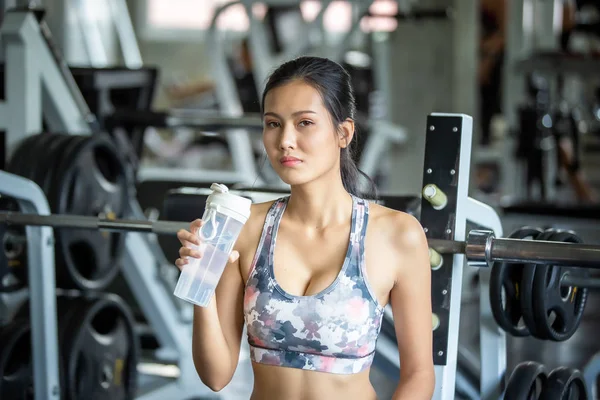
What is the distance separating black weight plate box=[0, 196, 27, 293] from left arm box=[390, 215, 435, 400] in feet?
3.77

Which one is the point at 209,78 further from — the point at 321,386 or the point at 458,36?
the point at 321,386

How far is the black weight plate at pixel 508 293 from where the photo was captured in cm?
176

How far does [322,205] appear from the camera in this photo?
150 cm

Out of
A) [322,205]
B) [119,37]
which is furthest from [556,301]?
[119,37]

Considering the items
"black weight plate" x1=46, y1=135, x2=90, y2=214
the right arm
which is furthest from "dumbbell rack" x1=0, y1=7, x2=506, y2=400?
the right arm

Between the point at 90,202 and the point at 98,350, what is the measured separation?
1.31ft

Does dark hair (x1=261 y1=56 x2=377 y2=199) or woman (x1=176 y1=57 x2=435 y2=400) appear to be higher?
dark hair (x1=261 y1=56 x2=377 y2=199)

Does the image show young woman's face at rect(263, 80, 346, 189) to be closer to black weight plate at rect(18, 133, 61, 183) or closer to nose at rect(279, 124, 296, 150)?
nose at rect(279, 124, 296, 150)

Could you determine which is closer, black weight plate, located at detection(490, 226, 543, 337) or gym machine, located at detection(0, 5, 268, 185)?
black weight plate, located at detection(490, 226, 543, 337)

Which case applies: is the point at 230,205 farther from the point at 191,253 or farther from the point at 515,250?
the point at 515,250

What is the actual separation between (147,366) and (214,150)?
211 inches

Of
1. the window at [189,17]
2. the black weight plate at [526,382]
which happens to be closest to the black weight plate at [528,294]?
the black weight plate at [526,382]

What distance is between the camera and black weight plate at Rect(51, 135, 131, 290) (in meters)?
2.42

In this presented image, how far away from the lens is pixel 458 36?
23.1ft
